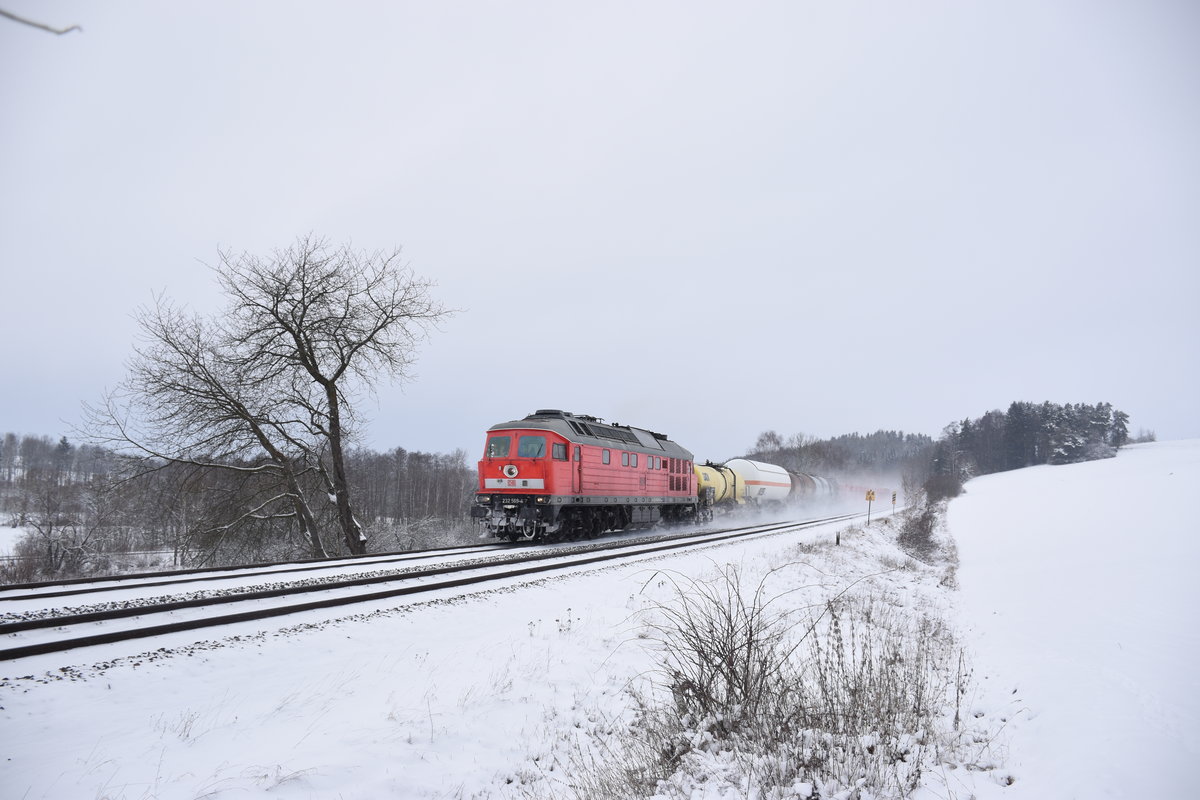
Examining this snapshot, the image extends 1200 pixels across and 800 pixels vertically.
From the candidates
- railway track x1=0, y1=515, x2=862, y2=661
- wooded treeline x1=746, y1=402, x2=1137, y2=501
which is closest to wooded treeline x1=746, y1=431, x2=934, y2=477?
wooded treeline x1=746, y1=402, x2=1137, y2=501

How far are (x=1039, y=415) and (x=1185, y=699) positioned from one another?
381ft

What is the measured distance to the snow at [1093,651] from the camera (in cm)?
440

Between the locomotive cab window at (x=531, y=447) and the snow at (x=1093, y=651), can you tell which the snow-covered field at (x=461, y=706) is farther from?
the locomotive cab window at (x=531, y=447)

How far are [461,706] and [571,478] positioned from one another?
12.0 metres

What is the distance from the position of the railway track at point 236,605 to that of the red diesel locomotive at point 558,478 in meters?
3.85

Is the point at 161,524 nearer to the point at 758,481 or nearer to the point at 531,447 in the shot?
the point at 531,447

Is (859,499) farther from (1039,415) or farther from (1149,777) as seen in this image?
(1149,777)

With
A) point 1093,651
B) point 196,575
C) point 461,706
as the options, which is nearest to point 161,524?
point 196,575

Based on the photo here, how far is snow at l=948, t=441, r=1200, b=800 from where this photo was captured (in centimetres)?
440

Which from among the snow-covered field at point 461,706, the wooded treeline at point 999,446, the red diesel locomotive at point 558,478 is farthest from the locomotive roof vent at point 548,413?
the wooded treeline at point 999,446

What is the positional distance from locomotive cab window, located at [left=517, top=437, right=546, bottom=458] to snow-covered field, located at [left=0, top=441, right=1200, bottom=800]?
645cm

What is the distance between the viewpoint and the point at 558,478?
16.9m

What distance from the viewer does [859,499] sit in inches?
2689

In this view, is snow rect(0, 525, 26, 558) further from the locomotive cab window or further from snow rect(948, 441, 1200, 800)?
snow rect(948, 441, 1200, 800)
